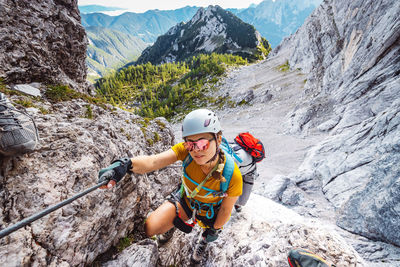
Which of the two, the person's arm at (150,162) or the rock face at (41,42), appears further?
the rock face at (41,42)

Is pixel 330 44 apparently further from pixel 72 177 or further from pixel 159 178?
pixel 72 177

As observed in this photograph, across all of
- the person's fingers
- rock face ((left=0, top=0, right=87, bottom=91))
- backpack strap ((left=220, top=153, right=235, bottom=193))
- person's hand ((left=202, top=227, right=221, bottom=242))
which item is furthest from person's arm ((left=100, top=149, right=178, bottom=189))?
rock face ((left=0, top=0, right=87, bottom=91))

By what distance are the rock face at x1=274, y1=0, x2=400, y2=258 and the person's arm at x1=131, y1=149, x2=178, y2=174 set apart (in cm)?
678

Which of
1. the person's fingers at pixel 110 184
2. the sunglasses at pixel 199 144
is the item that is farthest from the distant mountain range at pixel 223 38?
the person's fingers at pixel 110 184

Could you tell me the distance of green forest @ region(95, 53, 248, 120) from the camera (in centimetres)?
7481

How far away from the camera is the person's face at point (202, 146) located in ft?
11.7

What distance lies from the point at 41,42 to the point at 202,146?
23.3ft

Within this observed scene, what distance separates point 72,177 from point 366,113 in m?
16.8

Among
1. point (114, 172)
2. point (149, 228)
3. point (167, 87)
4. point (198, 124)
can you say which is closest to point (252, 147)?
point (198, 124)

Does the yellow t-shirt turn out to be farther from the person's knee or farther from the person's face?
the person's knee

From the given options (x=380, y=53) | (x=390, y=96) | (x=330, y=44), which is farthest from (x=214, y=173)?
(x=330, y=44)

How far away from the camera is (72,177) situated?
135 inches

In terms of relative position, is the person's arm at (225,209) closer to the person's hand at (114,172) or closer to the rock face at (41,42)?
the person's hand at (114,172)

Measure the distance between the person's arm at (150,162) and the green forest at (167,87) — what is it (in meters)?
50.8
